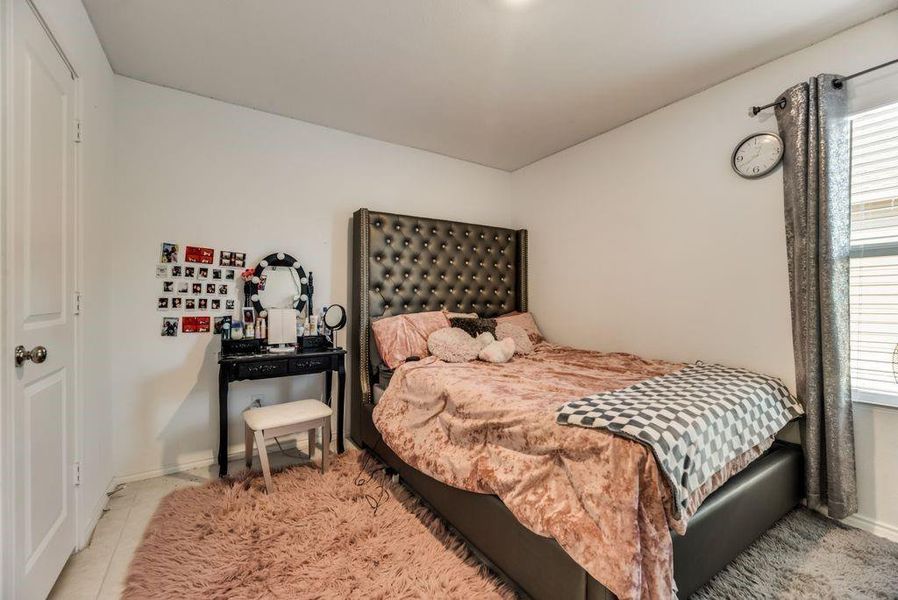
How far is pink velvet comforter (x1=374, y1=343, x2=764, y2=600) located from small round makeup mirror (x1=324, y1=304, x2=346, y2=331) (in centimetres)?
69

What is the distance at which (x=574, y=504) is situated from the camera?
47.1 inches

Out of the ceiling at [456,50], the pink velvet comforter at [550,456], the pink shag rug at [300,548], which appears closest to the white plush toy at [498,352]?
the pink velvet comforter at [550,456]

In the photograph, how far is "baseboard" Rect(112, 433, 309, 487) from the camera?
2.22 m

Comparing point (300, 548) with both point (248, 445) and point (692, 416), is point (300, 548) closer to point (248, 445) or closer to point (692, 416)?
point (248, 445)

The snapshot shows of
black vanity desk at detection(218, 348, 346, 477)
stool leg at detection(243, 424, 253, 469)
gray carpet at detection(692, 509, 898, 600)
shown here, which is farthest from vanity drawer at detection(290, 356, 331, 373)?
gray carpet at detection(692, 509, 898, 600)

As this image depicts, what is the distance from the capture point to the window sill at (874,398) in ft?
5.63

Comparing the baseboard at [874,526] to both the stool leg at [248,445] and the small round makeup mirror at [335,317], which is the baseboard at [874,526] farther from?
the stool leg at [248,445]

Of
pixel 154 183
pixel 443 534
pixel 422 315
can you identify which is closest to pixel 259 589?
pixel 443 534

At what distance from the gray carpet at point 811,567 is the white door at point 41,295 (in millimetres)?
2346

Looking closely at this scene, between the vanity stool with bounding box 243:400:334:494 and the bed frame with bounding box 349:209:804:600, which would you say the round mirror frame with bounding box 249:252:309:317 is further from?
the vanity stool with bounding box 243:400:334:494

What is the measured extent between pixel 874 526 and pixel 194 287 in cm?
386

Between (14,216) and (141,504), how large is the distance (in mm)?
1612

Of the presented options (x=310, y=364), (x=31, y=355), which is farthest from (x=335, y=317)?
(x=31, y=355)

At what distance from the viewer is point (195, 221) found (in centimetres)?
238
